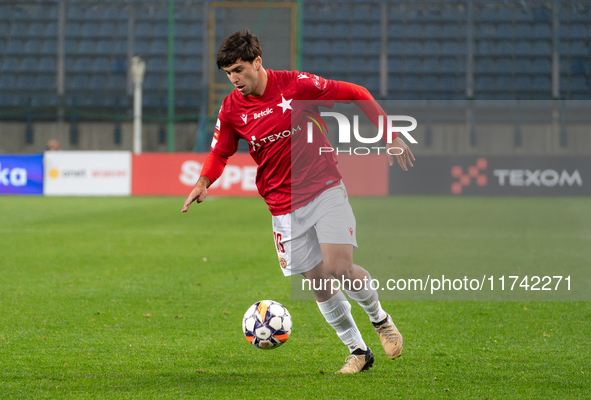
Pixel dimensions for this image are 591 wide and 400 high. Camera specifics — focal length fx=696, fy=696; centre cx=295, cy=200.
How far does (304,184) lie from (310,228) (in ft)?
0.82

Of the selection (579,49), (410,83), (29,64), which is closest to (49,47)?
(29,64)

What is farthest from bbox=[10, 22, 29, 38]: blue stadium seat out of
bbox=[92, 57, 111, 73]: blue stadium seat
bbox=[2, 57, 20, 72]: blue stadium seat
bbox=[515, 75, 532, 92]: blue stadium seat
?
bbox=[515, 75, 532, 92]: blue stadium seat

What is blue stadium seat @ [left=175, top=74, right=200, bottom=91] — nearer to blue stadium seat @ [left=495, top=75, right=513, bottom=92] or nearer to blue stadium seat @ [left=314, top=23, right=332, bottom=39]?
blue stadium seat @ [left=314, top=23, right=332, bottom=39]

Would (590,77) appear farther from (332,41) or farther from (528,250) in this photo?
(528,250)

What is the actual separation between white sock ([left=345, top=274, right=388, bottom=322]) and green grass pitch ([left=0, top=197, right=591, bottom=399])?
26 centimetres

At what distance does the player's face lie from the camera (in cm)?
362

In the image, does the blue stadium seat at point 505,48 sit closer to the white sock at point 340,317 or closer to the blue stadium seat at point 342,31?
the blue stadium seat at point 342,31

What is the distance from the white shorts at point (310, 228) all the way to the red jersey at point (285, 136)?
53mm

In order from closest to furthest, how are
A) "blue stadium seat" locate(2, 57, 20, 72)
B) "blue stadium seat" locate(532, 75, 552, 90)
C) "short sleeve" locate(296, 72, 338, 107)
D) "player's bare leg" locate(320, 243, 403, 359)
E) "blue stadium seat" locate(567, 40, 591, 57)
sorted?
"player's bare leg" locate(320, 243, 403, 359), "short sleeve" locate(296, 72, 338, 107), "blue stadium seat" locate(532, 75, 552, 90), "blue stadium seat" locate(567, 40, 591, 57), "blue stadium seat" locate(2, 57, 20, 72)

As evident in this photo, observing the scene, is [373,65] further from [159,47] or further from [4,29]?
[4,29]

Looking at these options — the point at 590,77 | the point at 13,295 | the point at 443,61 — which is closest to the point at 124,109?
the point at 443,61

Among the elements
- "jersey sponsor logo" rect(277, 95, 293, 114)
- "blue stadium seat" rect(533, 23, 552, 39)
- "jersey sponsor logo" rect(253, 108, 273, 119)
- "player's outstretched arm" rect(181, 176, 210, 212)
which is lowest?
"player's outstretched arm" rect(181, 176, 210, 212)

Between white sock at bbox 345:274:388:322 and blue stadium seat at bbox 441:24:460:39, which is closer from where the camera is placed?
white sock at bbox 345:274:388:322

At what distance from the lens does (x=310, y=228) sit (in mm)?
3838
